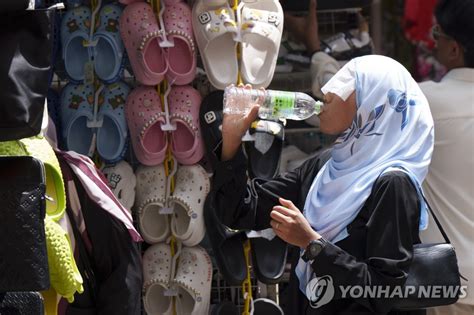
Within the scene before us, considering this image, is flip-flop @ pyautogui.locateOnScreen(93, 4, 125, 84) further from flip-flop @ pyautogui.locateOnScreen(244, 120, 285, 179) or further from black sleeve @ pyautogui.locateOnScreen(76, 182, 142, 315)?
black sleeve @ pyautogui.locateOnScreen(76, 182, 142, 315)

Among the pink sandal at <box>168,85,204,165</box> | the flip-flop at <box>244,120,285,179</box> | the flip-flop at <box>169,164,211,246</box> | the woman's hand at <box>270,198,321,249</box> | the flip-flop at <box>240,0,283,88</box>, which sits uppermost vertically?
the flip-flop at <box>240,0,283,88</box>

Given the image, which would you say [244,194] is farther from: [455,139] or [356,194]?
[455,139]

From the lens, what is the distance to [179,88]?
3.87 metres

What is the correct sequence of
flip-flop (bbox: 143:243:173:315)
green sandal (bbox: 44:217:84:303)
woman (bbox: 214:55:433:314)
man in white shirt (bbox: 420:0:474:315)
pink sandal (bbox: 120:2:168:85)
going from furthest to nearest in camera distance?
flip-flop (bbox: 143:243:173:315) < pink sandal (bbox: 120:2:168:85) < man in white shirt (bbox: 420:0:474:315) < woman (bbox: 214:55:433:314) < green sandal (bbox: 44:217:84:303)

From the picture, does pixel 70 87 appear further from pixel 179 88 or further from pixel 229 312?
pixel 229 312

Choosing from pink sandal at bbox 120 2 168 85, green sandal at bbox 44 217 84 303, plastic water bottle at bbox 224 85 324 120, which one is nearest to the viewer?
green sandal at bbox 44 217 84 303

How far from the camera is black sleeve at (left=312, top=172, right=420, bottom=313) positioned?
2.64m

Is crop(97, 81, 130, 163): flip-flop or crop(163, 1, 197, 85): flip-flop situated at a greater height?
crop(163, 1, 197, 85): flip-flop

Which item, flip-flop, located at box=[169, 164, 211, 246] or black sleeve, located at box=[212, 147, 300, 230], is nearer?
black sleeve, located at box=[212, 147, 300, 230]

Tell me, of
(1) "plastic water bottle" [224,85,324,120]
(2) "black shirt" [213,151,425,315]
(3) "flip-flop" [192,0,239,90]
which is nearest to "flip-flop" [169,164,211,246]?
(3) "flip-flop" [192,0,239,90]

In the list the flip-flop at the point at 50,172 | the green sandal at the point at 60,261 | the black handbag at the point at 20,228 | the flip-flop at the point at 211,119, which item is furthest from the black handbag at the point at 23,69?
the flip-flop at the point at 211,119

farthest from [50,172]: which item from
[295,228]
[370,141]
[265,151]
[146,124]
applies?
[265,151]

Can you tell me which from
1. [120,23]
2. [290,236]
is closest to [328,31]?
[120,23]

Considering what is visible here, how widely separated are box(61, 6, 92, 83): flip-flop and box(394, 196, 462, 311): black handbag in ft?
5.29
